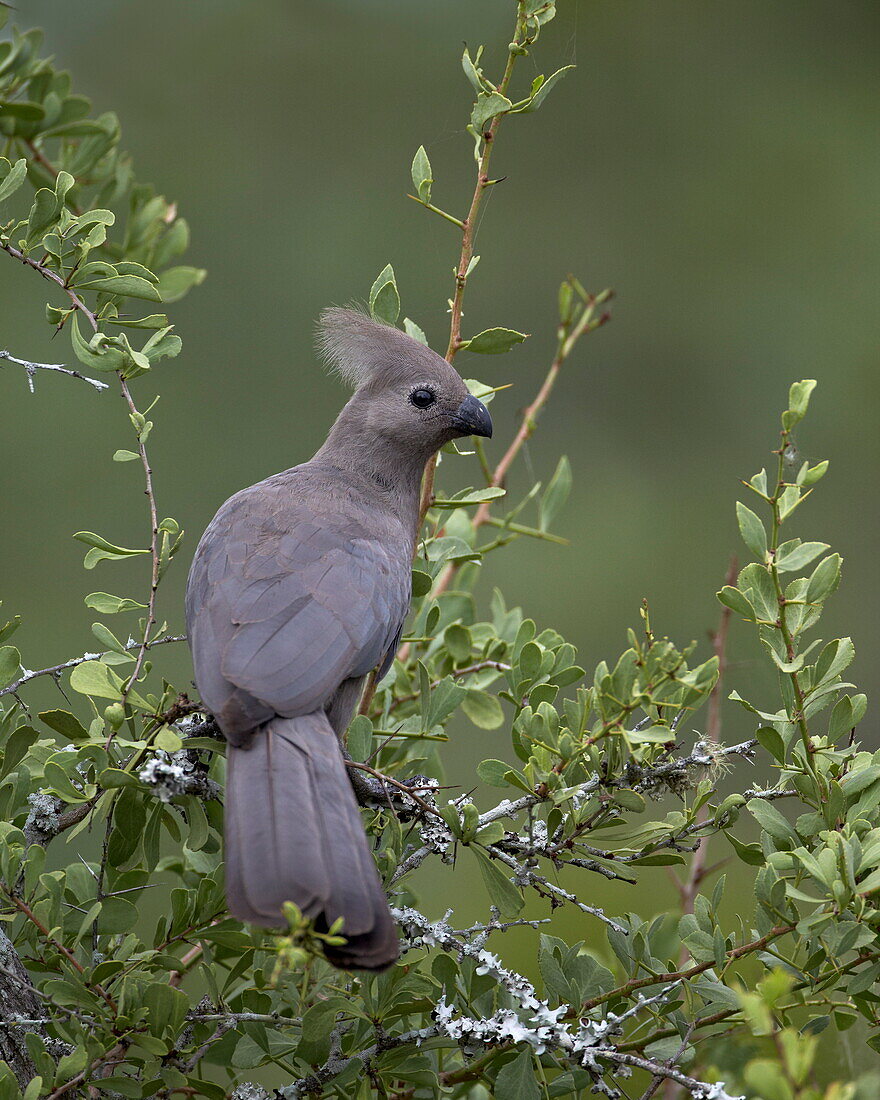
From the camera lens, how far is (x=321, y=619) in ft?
8.86

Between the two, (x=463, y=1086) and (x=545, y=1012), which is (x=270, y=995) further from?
(x=545, y=1012)

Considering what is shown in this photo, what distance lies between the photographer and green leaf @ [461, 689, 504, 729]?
Result: 9.18ft

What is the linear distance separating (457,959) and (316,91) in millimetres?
7484

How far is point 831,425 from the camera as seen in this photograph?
24.7 feet

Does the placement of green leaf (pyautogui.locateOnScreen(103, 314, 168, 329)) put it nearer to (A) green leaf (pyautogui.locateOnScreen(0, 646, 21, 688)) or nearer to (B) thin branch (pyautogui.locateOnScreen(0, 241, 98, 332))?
(B) thin branch (pyautogui.locateOnScreen(0, 241, 98, 332))

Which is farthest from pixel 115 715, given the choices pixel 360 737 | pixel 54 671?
pixel 360 737

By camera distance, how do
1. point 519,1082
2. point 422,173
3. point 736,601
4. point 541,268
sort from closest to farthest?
point 519,1082
point 736,601
point 422,173
point 541,268

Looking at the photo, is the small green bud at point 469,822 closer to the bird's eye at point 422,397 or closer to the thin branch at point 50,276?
the thin branch at point 50,276

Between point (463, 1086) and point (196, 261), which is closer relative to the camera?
point (463, 1086)

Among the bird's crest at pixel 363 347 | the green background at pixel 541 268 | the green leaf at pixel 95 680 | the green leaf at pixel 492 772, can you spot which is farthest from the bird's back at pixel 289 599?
the green background at pixel 541 268

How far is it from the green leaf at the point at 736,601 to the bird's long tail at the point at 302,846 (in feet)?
2.39

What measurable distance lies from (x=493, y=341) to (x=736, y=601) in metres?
0.97

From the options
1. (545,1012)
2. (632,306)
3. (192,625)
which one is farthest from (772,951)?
(632,306)

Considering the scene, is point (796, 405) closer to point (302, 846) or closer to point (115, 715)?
point (302, 846)
